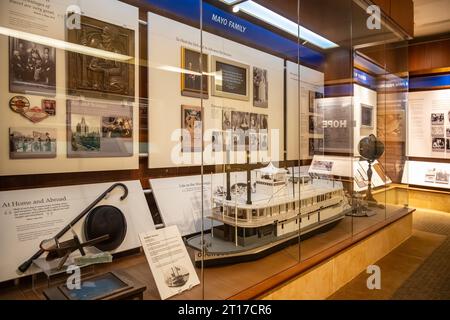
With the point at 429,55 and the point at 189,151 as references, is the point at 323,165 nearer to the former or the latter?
the point at 189,151

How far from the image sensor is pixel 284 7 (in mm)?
2445

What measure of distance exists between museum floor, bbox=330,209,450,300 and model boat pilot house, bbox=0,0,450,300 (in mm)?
45

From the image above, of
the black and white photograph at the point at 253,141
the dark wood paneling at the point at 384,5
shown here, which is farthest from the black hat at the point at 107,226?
the dark wood paneling at the point at 384,5

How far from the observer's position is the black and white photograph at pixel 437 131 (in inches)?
199

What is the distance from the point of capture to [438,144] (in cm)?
512

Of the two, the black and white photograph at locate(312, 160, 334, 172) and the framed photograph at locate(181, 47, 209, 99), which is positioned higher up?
the framed photograph at locate(181, 47, 209, 99)

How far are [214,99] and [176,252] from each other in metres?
1.16

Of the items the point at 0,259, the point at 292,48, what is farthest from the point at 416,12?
the point at 0,259

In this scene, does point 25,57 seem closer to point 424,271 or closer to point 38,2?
point 38,2

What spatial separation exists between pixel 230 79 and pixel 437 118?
446cm

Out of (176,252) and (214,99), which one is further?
(214,99)

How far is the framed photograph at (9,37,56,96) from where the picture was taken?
1460mm

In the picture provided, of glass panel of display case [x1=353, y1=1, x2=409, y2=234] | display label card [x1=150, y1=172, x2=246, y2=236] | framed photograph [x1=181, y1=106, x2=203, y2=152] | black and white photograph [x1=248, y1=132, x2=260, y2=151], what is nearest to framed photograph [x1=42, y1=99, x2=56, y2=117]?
display label card [x1=150, y1=172, x2=246, y2=236]

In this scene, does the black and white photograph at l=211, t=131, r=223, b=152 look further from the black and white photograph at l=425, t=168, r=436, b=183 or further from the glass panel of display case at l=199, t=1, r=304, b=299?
the black and white photograph at l=425, t=168, r=436, b=183
